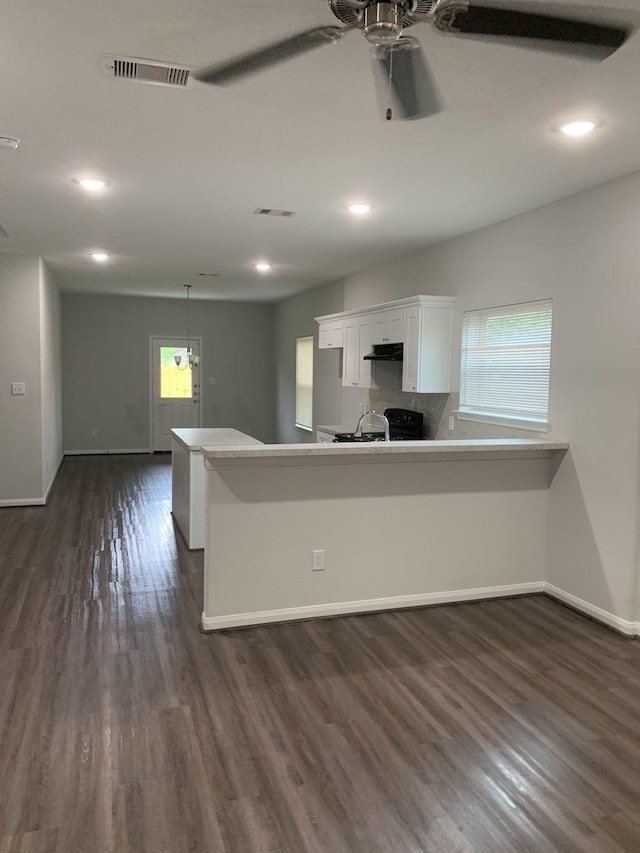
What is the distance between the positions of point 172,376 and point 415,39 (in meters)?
→ 9.44

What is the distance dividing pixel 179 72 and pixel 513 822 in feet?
9.21

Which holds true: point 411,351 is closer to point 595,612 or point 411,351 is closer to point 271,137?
point 595,612

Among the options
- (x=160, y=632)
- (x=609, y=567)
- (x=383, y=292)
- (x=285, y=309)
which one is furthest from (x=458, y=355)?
(x=285, y=309)

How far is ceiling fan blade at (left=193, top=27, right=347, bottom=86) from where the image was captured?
149 cm

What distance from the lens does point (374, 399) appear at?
6.65 meters

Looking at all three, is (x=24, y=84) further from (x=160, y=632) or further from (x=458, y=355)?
(x=458, y=355)

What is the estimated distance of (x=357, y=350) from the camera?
6312mm

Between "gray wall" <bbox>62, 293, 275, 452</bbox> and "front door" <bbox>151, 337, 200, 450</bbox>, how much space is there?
124 mm

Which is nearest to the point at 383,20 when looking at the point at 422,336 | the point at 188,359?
the point at 422,336

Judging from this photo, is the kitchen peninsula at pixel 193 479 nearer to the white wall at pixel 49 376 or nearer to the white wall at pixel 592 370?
the white wall at pixel 49 376

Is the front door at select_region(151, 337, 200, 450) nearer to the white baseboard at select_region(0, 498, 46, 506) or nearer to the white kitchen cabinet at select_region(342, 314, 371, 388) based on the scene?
the white baseboard at select_region(0, 498, 46, 506)

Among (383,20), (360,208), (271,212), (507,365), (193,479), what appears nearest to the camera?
(383,20)

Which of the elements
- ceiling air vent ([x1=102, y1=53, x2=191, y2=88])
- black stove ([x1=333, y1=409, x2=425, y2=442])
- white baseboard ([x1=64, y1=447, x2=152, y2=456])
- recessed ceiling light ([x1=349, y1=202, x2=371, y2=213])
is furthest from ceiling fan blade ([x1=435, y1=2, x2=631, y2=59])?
white baseboard ([x1=64, y1=447, x2=152, y2=456])

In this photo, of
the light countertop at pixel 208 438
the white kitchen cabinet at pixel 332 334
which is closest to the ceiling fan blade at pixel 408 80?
the light countertop at pixel 208 438
